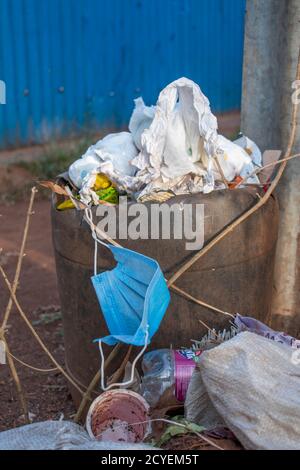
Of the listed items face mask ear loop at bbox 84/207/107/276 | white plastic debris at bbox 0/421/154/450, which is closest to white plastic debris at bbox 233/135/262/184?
face mask ear loop at bbox 84/207/107/276

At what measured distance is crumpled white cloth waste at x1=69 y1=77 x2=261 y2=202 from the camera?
8.83 feet

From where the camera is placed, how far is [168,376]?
250 cm

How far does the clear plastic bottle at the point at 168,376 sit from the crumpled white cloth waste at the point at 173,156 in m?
0.68

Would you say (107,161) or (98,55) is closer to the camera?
(107,161)

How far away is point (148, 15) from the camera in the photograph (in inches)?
304

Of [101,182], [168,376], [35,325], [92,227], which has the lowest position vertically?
[35,325]

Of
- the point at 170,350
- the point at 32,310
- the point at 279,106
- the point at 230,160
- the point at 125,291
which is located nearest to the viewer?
the point at 125,291

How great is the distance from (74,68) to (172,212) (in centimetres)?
504

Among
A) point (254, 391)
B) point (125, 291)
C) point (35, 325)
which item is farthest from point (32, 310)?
point (254, 391)

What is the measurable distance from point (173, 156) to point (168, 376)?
921mm

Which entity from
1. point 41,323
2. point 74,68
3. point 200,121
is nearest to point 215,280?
point 200,121

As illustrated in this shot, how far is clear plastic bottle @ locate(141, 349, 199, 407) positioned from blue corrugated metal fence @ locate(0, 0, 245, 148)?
487 centimetres

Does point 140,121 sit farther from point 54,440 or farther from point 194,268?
point 54,440
